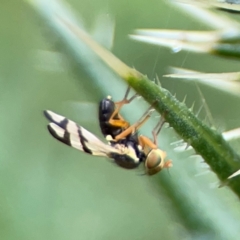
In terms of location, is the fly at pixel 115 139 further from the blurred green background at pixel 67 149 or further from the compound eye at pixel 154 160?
the blurred green background at pixel 67 149

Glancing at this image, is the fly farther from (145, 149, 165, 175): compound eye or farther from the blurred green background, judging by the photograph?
the blurred green background

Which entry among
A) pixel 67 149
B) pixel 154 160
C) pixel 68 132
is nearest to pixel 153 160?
pixel 154 160

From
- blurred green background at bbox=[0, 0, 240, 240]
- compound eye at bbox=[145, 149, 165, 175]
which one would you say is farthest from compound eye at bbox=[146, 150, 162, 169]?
blurred green background at bbox=[0, 0, 240, 240]

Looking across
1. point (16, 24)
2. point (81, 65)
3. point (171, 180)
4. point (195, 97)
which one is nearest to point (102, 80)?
point (81, 65)

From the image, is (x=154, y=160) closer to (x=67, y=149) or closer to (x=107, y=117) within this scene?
(x=107, y=117)

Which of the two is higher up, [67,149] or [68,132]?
[68,132]

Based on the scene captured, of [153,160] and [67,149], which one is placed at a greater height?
[153,160]

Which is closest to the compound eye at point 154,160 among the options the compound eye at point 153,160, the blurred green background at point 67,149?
the compound eye at point 153,160

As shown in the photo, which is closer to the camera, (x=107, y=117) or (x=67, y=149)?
(x=107, y=117)

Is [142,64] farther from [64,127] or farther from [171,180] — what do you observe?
[171,180]

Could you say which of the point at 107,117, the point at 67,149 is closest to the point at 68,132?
the point at 107,117

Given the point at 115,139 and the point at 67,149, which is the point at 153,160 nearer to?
the point at 115,139
